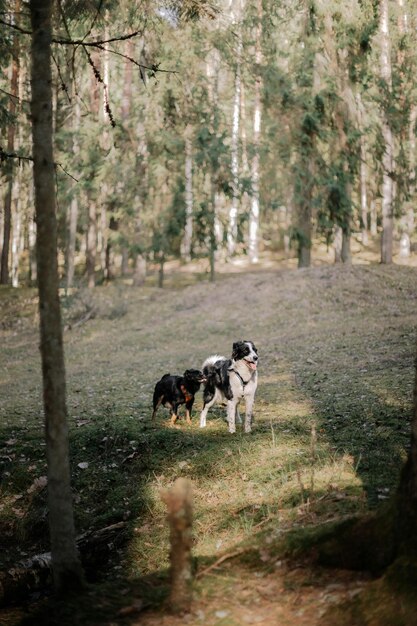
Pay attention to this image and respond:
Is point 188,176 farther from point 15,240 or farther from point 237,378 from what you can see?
point 237,378

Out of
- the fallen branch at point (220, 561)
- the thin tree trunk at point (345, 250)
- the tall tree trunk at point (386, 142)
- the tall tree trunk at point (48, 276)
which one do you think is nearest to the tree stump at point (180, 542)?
the fallen branch at point (220, 561)

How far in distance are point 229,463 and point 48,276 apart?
13.9 ft

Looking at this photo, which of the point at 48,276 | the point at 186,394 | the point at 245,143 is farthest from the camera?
the point at 245,143

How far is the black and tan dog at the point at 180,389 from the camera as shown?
33.4 ft

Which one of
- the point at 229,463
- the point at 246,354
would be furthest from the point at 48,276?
the point at 246,354

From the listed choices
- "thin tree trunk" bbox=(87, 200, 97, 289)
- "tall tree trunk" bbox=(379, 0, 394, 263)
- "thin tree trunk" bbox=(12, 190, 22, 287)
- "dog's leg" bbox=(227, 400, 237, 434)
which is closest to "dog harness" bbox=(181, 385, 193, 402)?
"dog's leg" bbox=(227, 400, 237, 434)

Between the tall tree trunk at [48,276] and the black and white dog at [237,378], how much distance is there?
4.35m

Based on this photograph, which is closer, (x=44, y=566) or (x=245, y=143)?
(x=44, y=566)

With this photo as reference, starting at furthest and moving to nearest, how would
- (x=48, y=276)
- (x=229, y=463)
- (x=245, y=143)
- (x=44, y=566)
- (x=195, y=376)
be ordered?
(x=245, y=143)
(x=195, y=376)
(x=229, y=463)
(x=44, y=566)
(x=48, y=276)

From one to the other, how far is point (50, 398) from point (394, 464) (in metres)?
4.23

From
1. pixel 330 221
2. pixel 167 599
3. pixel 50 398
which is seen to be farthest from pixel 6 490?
pixel 330 221

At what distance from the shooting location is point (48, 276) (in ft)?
16.9

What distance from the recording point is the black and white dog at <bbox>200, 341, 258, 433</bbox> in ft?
30.2

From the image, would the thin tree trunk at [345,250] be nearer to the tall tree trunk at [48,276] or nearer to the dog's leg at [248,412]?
the dog's leg at [248,412]
